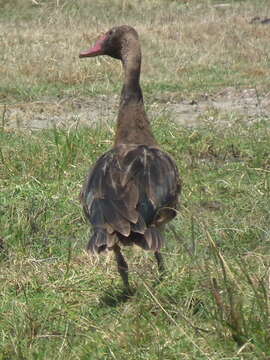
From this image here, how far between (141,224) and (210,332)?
99cm

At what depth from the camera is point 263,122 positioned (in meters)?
9.95

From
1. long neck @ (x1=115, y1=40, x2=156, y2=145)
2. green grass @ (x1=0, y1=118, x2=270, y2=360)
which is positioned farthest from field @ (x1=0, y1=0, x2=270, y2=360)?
long neck @ (x1=115, y1=40, x2=156, y2=145)

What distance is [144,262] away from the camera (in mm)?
6020

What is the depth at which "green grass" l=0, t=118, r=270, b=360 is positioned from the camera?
13.9 ft

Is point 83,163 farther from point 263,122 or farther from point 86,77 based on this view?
point 86,77

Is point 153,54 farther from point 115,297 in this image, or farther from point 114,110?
point 115,297

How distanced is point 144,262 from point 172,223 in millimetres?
834

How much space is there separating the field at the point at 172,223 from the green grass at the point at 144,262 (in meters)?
0.01

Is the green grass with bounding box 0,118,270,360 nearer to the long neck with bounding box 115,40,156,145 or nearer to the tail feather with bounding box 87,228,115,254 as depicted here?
the tail feather with bounding box 87,228,115,254

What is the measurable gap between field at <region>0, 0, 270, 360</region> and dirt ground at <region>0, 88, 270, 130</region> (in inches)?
1.2

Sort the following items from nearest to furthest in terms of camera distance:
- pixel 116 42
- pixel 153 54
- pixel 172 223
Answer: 1. pixel 172 223
2. pixel 116 42
3. pixel 153 54

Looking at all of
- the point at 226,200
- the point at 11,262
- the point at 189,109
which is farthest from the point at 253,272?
the point at 189,109

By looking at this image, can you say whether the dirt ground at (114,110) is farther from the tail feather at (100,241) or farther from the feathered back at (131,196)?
the tail feather at (100,241)

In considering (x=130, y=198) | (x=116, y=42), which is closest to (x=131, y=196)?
(x=130, y=198)
